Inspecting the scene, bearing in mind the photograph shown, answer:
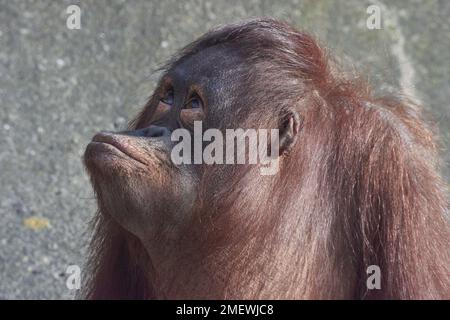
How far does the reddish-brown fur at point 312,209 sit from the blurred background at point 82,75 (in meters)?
1.96

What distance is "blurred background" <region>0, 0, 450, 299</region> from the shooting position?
17.7 ft

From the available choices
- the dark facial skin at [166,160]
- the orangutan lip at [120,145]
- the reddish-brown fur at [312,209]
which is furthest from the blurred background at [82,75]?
the orangutan lip at [120,145]

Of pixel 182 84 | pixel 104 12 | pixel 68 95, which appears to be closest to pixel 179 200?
pixel 182 84

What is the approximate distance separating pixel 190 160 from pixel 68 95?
10.2 feet

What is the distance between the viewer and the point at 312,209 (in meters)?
3.18

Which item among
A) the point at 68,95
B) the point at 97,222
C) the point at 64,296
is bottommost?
the point at 64,296

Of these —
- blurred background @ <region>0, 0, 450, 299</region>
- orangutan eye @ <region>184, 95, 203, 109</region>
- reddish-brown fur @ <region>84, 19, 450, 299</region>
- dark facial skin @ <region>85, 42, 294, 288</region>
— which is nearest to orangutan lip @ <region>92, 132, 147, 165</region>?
dark facial skin @ <region>85, 42, 294, 288</region>

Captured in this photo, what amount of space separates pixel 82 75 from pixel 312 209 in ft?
10.9

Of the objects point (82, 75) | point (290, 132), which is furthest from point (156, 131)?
point (82, 75)

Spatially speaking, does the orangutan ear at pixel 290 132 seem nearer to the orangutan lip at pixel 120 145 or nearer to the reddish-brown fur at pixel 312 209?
the reddish-brown fur at pixel 312 209
